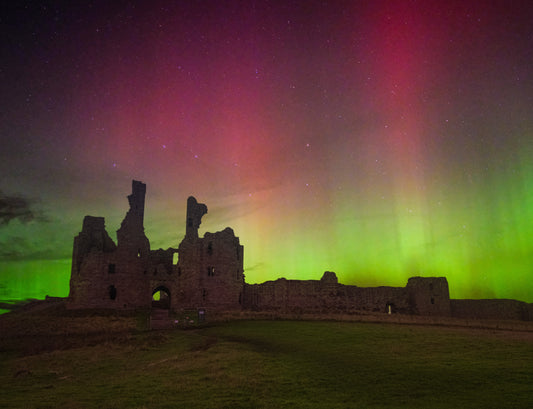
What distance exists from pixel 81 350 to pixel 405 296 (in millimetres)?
36095

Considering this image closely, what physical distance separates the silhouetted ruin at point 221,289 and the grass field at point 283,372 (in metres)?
19.6

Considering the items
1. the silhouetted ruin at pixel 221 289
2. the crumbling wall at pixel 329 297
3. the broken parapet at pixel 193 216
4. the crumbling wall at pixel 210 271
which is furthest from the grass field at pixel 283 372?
the broken parapet at pixel 193 216

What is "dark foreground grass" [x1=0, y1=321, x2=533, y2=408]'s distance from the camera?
38.3 feet

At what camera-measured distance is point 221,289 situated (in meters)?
48.1

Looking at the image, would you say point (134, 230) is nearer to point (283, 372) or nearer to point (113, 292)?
point (113, 292)

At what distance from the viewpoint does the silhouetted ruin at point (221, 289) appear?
47.4m

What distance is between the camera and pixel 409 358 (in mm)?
17250

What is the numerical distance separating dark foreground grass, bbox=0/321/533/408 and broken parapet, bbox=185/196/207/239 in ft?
81.1

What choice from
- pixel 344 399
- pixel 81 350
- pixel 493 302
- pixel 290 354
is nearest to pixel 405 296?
pixel 493 302

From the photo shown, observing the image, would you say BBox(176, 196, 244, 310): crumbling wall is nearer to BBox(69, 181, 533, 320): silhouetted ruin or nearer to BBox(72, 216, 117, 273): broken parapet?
BBox(69, 181, 533, 320): silhouetted ruin

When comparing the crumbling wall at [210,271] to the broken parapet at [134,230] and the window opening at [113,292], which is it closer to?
the broken parapet at [134,230]

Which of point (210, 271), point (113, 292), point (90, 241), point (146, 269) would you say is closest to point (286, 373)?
point (210, 271)

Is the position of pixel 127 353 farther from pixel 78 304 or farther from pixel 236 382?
pixel 78 304

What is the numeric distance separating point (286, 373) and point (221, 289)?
111 feet
